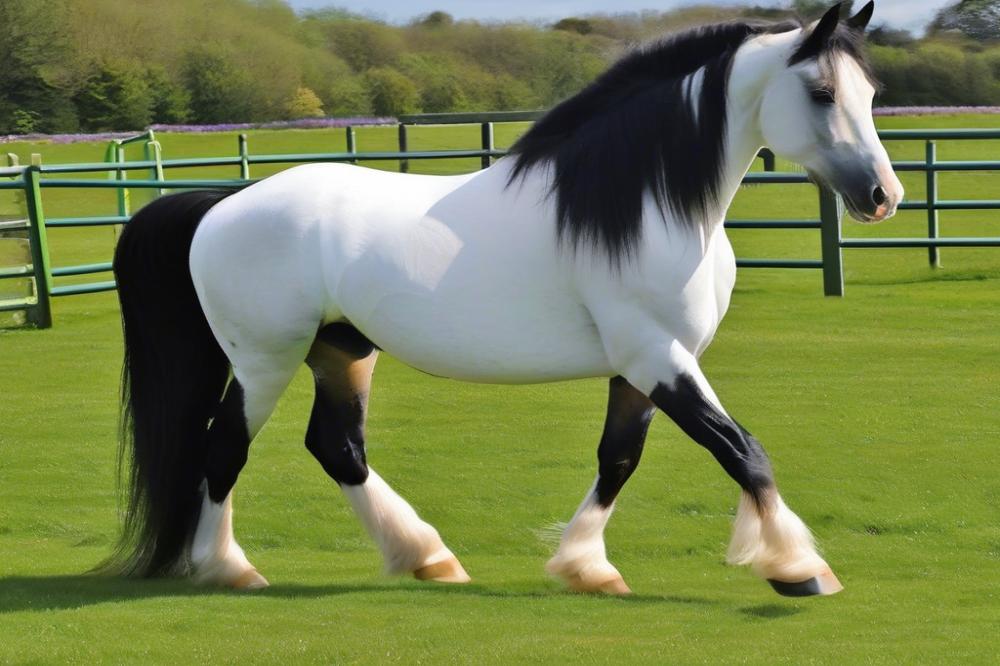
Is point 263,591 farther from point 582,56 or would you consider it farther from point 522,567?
point 582,56

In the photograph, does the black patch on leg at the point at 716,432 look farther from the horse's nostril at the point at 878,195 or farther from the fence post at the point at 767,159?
the fence post at the point at 767,159

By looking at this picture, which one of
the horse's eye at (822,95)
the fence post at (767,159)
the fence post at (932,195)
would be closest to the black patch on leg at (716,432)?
the horse's eye at (822,95)

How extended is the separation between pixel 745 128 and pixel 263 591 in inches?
77.1

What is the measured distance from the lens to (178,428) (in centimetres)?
430

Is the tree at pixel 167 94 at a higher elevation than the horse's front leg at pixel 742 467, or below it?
higher

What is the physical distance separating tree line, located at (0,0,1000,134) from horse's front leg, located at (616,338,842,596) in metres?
7.66

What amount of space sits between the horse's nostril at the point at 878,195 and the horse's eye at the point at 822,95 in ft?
0.83

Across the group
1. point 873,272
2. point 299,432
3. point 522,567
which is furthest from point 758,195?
point 522,567

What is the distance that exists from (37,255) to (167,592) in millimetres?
7223

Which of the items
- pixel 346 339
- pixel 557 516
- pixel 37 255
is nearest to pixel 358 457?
pixel 346 339

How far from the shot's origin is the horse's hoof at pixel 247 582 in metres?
4.19

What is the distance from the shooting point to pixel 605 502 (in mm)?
4086

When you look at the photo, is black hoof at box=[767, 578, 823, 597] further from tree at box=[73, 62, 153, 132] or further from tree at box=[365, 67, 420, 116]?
tree at box=[73, 62, 153, 132]

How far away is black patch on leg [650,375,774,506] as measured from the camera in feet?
11.9
